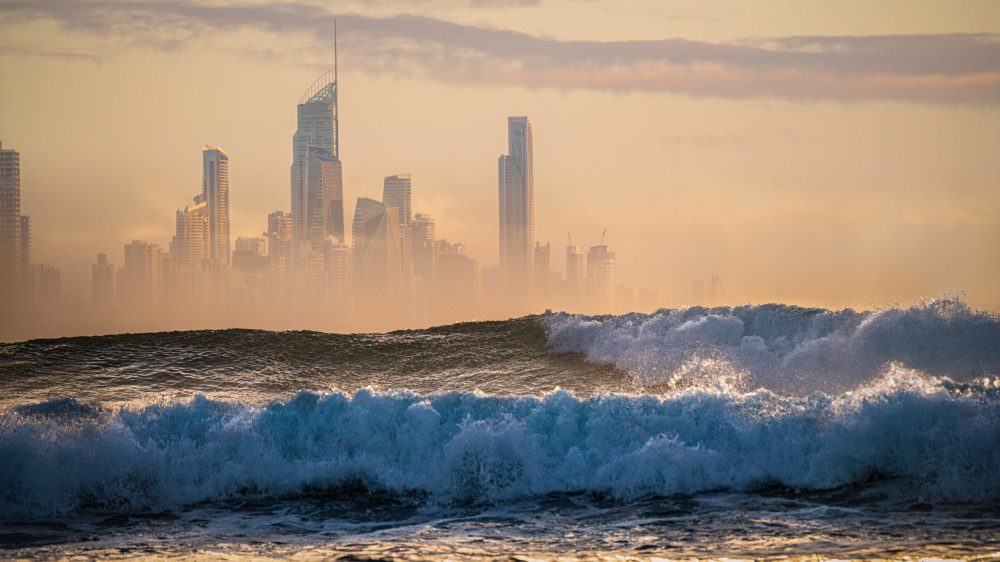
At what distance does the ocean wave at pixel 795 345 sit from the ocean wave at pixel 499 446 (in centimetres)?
278

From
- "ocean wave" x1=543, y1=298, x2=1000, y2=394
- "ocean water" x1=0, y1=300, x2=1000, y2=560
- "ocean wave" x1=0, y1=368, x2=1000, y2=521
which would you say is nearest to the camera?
"ocean water" x1=0, y1=300, x2=1000, y2=560

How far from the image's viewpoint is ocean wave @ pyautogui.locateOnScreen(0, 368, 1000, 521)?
7.37 metres

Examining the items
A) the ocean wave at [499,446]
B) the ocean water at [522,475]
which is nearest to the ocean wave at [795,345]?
the ocean water at [522,475]

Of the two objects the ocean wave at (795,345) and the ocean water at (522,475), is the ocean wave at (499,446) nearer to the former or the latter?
the ocean water at (522,475)

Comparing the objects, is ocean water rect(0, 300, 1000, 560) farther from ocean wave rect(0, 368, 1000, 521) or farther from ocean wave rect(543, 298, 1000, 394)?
ocean wave rect(543, 298, 1000, 394)

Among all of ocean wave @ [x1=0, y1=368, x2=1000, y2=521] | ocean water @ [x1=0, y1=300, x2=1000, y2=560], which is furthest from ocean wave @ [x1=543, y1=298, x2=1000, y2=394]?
ocean wave @ [x1=0, y1=368, x2=1000, y2=521]

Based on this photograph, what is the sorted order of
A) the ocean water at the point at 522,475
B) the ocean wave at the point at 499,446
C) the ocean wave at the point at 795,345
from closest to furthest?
the ocean water at the point at 522,475 → the ocean wave at the point at 499,446 → the ocean wave at the point at 795,345

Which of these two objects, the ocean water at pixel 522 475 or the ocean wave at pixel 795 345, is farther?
the ocean wave at pixel 795 345

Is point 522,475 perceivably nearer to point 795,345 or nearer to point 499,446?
point 499,446

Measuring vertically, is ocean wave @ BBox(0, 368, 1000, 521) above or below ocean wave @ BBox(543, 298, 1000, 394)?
below

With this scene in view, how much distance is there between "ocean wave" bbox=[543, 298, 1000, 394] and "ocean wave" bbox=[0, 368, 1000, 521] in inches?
109

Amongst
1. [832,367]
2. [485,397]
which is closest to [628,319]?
[832,367]

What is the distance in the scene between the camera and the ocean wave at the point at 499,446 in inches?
290

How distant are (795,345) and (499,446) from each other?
26.2 ft
